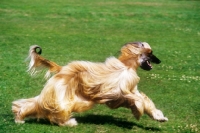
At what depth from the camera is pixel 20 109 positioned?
9297mm

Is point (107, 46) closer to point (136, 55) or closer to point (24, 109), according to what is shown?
point (136, 55)

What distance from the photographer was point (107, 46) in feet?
70.3

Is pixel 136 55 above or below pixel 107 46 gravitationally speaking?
above

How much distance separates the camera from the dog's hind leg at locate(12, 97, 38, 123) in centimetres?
923

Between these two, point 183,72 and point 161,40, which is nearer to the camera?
point 183,72

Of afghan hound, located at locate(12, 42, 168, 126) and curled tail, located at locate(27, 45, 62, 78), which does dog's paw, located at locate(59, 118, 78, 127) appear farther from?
curled tail, located at locate(27, 45, 62, 78)

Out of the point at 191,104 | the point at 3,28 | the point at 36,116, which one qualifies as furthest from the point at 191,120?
the point at 3,28

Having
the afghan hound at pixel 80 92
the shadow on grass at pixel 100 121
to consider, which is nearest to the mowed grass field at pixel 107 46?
the shadow on grass at pixel 100 121

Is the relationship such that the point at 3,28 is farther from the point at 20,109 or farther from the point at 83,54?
the point at 20,109

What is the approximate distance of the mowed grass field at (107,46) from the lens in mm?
10109

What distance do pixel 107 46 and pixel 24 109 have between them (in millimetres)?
12428

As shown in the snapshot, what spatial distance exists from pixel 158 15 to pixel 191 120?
22.9 meters

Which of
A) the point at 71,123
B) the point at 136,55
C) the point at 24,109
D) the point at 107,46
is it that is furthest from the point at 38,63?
the point at 107,46

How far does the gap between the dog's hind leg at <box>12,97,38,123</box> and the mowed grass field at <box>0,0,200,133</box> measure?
0.19m
